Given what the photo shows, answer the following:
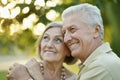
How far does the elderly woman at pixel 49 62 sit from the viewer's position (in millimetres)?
4785

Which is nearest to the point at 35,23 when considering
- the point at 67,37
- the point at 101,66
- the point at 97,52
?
the point at 67,37

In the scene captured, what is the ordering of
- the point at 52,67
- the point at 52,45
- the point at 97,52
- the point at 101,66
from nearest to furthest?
1. the point at 101,66
2. the point at 97,52
3. the point at 52,45
4. the point at 52,67

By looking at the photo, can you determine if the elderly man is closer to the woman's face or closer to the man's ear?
the man's ear

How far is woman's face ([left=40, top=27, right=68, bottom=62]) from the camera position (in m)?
4.77

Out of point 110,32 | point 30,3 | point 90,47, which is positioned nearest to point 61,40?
point 90,47

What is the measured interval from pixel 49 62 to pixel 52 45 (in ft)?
0.56

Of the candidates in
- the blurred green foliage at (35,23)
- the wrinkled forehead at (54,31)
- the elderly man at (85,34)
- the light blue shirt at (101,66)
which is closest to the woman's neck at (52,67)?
the wrinkled forehead at (54,31)

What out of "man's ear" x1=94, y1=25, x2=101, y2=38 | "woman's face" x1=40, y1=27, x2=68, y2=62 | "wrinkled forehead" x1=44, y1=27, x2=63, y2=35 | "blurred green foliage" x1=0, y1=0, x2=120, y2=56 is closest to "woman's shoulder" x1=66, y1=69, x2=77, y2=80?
"woman's face" x1=40, y1=27, x2=68, y2=62

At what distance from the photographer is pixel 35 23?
240 inches

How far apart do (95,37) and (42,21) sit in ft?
5.13

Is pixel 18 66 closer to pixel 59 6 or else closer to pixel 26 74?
pixel 26 74

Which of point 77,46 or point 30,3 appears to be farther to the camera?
point 30,3

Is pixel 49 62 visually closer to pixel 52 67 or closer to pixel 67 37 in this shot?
pixel 52 67

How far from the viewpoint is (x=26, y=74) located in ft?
16.0
